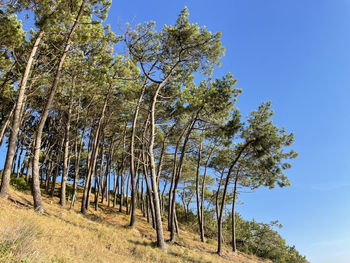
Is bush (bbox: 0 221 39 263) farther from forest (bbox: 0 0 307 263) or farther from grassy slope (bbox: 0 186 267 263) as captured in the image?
forest (bbox: 0 0 307 263)

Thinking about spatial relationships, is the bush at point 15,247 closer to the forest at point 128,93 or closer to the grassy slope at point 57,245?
the grassy slope at point 57,245

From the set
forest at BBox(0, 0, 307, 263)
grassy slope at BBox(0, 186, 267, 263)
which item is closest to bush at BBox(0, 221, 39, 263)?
grassy slope at BBox(0, 186, 267, 263)

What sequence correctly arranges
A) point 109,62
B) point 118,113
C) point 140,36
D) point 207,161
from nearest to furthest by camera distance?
point 140,36 → point 109,62 → point 118,113 → point 207,161

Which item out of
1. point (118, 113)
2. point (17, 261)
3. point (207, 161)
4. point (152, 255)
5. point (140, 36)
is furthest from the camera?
point (207, 161)

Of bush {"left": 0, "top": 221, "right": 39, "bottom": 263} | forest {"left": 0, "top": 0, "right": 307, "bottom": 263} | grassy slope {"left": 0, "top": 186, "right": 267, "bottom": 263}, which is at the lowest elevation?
grassy slope {"left": 0, "top": 186, "right": 267, "bottom": 263}

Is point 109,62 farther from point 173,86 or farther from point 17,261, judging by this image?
point 17,261

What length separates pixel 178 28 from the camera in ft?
47.8

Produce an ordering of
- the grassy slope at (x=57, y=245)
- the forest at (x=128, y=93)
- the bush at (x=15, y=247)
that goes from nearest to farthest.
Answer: the bush at (x=15, y=247), the grassy slope at (x=57, y=245), the forest at (x=128, y=93)

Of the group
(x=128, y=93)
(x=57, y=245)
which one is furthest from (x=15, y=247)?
(x=128, y=93)

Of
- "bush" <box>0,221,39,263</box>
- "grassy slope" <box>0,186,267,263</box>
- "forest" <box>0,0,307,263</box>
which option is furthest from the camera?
"forest" <box>0,0,307,263</box>

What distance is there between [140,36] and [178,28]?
7.60 ft

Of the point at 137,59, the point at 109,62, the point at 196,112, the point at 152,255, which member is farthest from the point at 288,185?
the point at 109,62

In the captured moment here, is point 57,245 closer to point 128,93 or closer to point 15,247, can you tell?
point 15,247

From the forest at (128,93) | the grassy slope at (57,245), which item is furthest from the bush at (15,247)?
the forest at (128,93)
